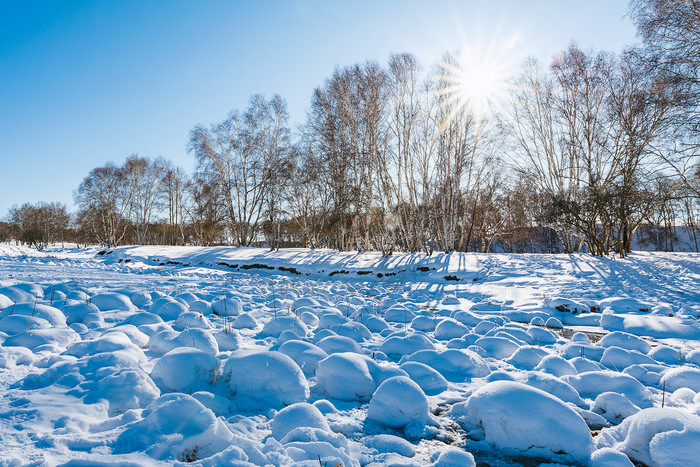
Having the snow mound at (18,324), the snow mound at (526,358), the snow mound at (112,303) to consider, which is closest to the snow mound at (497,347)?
the snow mound at (526,358)

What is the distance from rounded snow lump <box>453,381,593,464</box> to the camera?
1.30 meters

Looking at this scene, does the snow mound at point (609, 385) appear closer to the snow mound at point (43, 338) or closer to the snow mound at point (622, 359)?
the snow mound at point (622, 359)

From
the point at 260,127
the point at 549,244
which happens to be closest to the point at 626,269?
the point at 260,127

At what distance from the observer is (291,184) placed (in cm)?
1925

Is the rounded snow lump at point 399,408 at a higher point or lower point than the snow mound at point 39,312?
lower

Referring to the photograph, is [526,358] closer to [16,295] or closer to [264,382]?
[264,382]

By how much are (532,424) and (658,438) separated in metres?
0.40

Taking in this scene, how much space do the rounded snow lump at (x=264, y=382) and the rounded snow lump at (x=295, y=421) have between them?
0.28m

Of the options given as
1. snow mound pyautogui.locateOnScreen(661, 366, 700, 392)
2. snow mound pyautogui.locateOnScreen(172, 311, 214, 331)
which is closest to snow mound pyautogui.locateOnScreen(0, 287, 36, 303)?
snow mound pyautogui.locateOnScreen(172, 311, 214, 331)

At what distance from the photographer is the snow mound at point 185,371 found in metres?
1.62

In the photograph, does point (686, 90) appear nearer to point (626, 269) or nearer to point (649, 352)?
point (626, 269)

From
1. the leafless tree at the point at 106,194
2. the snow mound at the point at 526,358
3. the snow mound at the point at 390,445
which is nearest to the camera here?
the snow mound at the point at 390,445

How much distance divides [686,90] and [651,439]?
1006 centimetres

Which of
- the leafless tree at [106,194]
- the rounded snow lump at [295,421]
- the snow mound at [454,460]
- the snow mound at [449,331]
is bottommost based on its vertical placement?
the snow mound at [449,331]
